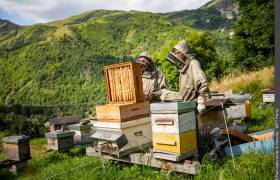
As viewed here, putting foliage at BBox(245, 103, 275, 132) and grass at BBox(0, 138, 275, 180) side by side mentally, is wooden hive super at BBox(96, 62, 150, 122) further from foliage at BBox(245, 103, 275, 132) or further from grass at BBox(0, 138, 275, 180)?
foliage at BBox(245, 103, 275, 132)

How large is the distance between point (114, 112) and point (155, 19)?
3290 inches

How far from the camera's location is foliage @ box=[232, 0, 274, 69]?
56.2ft

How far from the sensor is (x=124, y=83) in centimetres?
497

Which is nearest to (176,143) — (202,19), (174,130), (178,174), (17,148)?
(174,130)

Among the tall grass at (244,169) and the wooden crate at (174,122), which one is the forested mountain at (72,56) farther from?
the tall grass at (244,169)

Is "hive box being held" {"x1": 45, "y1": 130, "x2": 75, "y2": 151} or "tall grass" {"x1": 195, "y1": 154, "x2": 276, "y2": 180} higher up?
"tall grass" {"x1": 195, "y1": 154, "x2": 276, "y2": 180}

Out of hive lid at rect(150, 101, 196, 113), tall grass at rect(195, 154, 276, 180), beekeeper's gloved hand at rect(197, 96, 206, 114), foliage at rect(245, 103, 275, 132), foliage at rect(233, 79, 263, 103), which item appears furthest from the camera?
foliage at rect(233, 79, 263, 103)

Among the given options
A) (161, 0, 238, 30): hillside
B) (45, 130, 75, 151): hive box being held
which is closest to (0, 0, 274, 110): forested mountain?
(45, 130, 75, 151): hive box being held

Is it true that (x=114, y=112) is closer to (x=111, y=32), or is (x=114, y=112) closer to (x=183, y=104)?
(x=183, y=104)

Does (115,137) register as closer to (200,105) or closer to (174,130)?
(174,130)

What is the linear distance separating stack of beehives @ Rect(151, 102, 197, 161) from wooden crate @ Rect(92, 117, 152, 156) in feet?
1.92

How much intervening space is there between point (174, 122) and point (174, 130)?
0.10 metres

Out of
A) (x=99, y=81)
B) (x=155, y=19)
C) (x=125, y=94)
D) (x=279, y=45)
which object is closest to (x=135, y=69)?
(x=125, y=94)

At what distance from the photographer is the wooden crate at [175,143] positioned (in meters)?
3.82
